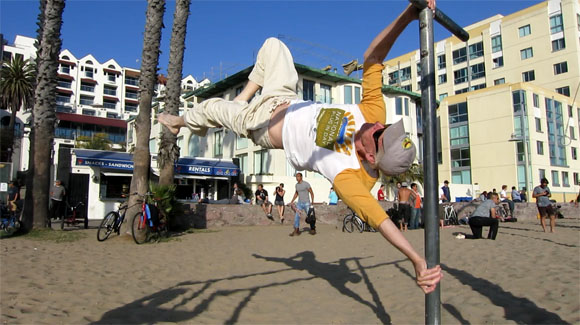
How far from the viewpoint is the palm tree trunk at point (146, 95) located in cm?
1012

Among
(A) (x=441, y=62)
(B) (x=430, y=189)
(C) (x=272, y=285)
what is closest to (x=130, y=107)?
(A) (x=441, y=62)

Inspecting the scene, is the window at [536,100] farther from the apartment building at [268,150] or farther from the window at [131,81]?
the window at [131,81]

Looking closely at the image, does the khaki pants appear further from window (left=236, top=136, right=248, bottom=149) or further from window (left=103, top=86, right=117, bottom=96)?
window (left=103, top=86, right=117, bottom=96)

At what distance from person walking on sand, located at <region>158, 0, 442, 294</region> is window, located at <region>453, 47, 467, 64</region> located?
5115 cm

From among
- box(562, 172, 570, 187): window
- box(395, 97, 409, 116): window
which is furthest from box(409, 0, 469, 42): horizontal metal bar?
box(562, 172, 570, 187): window

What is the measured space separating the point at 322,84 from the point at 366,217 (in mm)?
28240

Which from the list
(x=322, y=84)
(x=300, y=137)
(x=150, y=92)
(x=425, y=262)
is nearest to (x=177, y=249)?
(x=150, y=92)

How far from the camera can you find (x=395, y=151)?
2.56m

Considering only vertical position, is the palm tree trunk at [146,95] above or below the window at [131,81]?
below

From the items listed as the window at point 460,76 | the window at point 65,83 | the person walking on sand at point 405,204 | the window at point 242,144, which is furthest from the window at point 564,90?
the window at point 65,83

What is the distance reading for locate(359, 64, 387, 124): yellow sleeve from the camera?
2.79 metres

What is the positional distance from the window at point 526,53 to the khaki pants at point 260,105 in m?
49.3

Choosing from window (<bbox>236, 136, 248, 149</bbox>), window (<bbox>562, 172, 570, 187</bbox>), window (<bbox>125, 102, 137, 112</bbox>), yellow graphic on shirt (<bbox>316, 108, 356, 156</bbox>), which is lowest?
yellow graphic on shirt (<bbox>316, 108, 356, 156</bbox>)

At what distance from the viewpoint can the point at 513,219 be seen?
19203 mm
